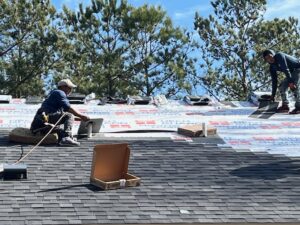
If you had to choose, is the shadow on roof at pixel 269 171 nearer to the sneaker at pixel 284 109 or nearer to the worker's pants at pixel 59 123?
the worker's pants at pixel 59 123

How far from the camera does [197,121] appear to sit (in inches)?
456

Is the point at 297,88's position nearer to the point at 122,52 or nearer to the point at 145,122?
the point at 145,122

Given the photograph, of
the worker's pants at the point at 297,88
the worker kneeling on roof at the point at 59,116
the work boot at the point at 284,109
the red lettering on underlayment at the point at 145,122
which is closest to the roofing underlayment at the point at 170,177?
the red lettering on underlayment at the point at 145,122

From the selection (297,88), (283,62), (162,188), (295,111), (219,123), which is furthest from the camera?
(297,88)

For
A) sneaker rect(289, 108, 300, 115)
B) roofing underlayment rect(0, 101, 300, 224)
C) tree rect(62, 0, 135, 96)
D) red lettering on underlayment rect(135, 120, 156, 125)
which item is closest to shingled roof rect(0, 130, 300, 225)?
roofing underlayment rect(0, 101, 300, 224)

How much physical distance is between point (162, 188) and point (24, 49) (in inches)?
840

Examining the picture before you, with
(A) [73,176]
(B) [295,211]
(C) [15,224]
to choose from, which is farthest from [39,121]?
(B) [295,211]

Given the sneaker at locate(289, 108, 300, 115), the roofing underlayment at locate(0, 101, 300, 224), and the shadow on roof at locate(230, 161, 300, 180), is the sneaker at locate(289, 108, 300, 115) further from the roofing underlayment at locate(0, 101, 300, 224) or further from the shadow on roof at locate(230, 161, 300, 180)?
the shadow on roof at locate(230, 161, 300, 180)

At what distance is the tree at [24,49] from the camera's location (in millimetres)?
27188

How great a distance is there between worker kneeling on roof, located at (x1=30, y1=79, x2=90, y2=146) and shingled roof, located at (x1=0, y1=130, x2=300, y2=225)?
10.4 inches

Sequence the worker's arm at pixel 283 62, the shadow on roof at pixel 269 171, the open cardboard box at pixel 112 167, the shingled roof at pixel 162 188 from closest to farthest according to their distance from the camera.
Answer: the shingled roof at pixel 162 188
the open cardboard box at pixel 112 167
the shadow on roof at pixel 269 171
the worker's arm at pixel 283 62

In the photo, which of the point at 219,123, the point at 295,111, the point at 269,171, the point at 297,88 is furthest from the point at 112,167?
the point at 297,88

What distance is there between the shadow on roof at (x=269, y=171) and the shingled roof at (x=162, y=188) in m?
0.01

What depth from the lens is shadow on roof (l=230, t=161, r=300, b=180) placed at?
26.5 ft
